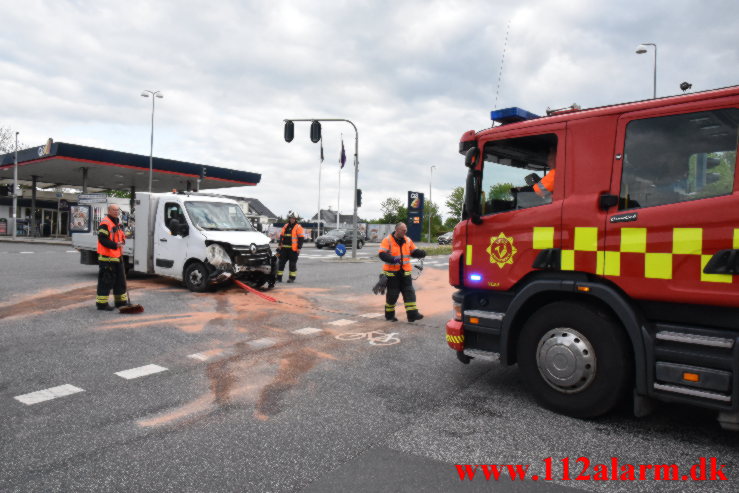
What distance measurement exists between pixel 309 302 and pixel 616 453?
713 centimetres

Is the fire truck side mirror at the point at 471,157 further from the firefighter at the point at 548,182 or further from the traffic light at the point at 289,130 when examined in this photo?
the traffic light at the point at 289,130

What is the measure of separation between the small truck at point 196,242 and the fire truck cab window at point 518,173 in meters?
6.95

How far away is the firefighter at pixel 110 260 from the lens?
8.02m

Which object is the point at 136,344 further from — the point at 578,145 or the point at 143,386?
the point at 578,145

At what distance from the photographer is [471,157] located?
4508mm

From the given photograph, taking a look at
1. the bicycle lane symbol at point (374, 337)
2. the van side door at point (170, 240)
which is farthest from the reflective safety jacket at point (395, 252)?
the van side door at point (170, 240)

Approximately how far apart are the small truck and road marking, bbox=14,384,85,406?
18.9 ft

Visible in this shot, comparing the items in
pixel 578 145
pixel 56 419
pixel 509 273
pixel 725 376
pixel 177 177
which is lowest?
pixel 56 419

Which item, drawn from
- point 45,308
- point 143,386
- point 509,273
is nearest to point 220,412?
point 143,386

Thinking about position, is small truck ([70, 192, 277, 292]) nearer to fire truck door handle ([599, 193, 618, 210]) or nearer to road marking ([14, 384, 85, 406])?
road marking ([14, 384, 85, 406])

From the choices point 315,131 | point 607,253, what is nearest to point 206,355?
point 607,253

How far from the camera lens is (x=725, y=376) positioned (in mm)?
3238
